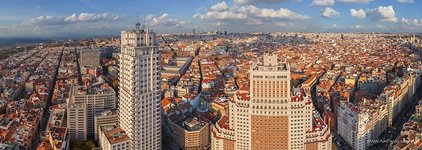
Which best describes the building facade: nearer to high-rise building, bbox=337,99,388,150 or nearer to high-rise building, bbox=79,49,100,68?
high-rise building, bbox=337,99,388,150

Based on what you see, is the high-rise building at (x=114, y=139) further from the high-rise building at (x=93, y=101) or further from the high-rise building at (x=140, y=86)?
the high-rise building at (x=93, y=101)

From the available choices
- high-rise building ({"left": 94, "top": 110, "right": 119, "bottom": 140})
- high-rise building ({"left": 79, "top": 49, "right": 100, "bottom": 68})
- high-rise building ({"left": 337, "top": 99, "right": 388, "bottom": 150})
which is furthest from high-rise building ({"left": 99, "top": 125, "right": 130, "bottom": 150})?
high-rise building ({"left": 79, "top": 49, "right": 100, "bottom": 68})

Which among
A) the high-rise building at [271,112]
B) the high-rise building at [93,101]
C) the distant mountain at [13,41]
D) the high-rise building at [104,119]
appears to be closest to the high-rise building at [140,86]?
the high-rise building at [271,112]

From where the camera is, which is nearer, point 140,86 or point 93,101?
point 140,86

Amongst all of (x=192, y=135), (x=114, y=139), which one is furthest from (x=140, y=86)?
(x=192, y=135)

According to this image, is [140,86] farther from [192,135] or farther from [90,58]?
[90,58]

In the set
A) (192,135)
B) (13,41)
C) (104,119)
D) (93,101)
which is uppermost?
(13,41)
